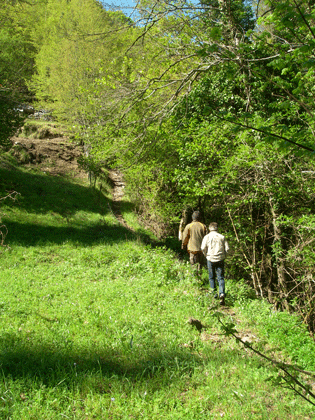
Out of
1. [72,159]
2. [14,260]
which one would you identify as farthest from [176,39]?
[72,159]

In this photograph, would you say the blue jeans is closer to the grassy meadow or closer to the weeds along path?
the grassy meadow

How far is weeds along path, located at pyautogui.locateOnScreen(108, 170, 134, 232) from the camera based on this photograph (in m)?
16.6

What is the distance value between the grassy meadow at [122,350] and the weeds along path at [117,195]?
7.82m

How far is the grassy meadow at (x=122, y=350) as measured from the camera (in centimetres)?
310

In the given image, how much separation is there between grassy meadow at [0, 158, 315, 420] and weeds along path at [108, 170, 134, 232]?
7.82 metres

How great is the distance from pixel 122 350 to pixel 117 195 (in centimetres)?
1783

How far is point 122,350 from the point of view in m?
4.06

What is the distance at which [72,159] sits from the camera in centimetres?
2302

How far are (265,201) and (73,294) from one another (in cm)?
586

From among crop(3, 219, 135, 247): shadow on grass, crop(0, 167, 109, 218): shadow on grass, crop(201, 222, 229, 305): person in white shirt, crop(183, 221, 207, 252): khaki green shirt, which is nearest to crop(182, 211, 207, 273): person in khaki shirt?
crop(183, 221, 207, 252): khaki green shirt

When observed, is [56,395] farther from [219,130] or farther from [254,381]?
[219,130]

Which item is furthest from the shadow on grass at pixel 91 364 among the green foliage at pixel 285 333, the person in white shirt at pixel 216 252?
the person in white shirt at pixel 216 252

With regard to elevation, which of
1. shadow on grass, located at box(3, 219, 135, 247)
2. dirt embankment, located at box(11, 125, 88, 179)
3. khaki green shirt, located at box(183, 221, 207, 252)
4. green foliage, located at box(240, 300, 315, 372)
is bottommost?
shadow on grass, located at box(3, 219, 135, 247)

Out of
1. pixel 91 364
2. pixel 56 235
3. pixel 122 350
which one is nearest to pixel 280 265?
pixel 122 350
